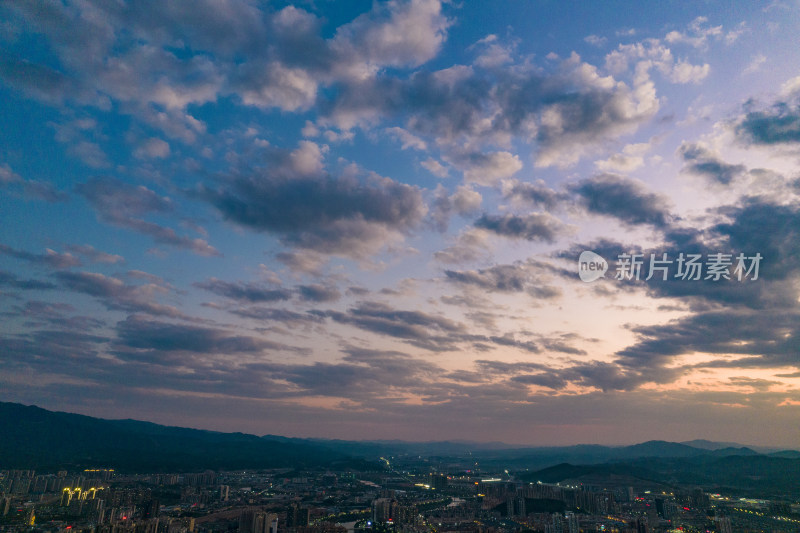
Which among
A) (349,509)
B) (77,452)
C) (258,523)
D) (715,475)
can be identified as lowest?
(77,452)

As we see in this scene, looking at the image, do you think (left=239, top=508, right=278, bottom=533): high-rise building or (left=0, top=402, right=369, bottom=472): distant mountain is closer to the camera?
(left=239, top=508, right=278, bottom=533): high-rise building

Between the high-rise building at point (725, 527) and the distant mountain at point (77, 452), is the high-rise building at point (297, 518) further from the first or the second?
the distant mountain at point (77, 452)

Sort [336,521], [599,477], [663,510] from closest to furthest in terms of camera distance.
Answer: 1. [336,521]
2. [663,510]
3. [599,477]

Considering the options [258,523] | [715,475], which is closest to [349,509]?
[258,523]

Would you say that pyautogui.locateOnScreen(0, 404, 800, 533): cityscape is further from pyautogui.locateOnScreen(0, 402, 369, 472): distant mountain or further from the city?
pyautogui.locateOnScreen(0, 402, 369, 472): distant mountain

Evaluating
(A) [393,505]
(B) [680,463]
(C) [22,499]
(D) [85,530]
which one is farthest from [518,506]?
(B) [680,463]

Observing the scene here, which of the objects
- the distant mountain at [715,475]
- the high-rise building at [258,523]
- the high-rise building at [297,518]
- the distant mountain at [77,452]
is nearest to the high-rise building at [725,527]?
the distant mountain at [715,475]

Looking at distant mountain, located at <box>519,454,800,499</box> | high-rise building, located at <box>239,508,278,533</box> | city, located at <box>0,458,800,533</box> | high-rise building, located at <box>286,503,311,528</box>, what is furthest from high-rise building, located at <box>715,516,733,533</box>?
high-rise building, located at <box>239,508,278,533</box>

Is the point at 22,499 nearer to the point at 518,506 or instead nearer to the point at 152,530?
the point at 152,530

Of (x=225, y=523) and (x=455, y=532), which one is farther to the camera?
(x=225, y=523)

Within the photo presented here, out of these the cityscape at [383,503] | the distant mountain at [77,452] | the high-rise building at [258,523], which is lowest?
the distant mountain at [77,452]

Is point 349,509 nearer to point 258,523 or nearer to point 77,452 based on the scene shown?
point 258,523
